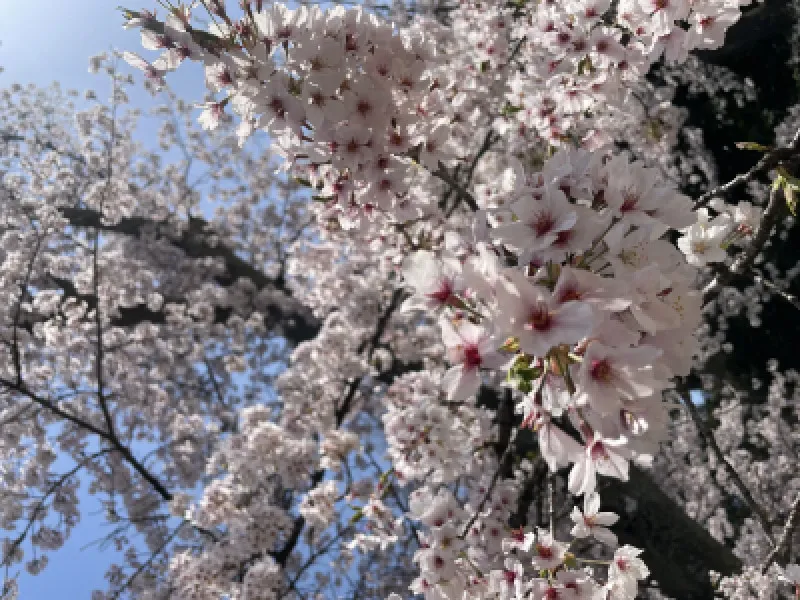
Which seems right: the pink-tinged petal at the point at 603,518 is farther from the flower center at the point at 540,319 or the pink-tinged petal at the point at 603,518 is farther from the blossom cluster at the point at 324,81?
the blossom cluster at the point at 324,81

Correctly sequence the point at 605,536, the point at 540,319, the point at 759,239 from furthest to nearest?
the point at 759,239
the point at 605,536
the point at 540,319

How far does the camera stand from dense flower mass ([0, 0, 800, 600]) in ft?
3.08

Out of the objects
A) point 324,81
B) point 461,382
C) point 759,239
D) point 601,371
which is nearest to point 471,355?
point 461,382

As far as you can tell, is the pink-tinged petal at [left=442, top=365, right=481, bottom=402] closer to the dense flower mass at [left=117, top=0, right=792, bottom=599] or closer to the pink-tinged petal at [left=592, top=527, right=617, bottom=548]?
the dense flower mass at [left=117, top=0, right=792, bottom=599]

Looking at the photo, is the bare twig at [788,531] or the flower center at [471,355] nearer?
the flower center at [471,355]

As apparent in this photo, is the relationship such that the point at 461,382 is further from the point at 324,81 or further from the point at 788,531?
the point at 788,531

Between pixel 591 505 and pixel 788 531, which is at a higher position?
pixel 591 505

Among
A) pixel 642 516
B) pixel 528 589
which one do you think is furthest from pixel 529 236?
pixel 642 516

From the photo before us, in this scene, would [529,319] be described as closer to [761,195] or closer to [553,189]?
[553,189]

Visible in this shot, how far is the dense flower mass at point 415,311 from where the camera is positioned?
3.08ft

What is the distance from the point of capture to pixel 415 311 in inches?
41.1

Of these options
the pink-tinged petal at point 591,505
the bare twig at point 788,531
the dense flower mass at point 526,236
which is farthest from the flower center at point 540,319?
the bare twig at point 788,531

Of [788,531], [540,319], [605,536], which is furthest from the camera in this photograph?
[788,531]

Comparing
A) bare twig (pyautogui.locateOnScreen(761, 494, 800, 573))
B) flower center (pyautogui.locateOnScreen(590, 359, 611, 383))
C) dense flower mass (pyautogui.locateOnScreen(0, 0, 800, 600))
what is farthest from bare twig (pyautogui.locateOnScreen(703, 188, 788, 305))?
flower center (pyautogui.locateOnScreen(590, 359, 611, 383))
